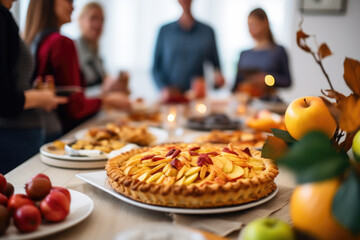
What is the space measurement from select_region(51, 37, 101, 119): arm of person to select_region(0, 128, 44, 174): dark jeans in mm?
280

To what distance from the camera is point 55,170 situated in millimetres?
1211

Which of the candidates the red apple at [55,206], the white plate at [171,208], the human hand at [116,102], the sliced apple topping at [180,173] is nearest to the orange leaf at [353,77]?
the white plate at [171,208]

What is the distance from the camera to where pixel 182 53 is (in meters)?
3.47

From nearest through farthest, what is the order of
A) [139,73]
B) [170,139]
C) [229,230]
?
1. [229,230]
2. [170,139]
3. [139,73]

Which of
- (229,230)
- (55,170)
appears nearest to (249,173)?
(229,230)

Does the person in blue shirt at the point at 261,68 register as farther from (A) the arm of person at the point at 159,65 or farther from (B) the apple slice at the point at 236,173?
(B) the apple slice at the point at 236,173

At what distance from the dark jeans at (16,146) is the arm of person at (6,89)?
0.43 feet

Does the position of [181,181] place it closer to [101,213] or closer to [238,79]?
[101,213]

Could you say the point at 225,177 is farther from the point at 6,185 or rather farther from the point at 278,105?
the point at 278,105

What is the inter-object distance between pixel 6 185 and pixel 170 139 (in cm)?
95

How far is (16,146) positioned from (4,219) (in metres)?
1.04

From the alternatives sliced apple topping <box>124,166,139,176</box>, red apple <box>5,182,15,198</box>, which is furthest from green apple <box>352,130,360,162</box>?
red apple <box>5,182,15,198</box>

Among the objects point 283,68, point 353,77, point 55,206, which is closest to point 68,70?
point 55,206

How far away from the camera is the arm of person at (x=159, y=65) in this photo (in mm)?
3439
